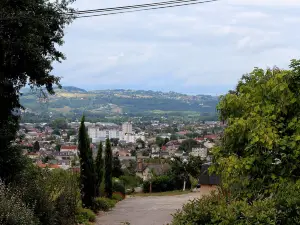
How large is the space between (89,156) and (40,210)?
345 inches

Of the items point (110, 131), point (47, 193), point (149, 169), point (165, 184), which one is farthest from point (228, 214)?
point (110, 131)

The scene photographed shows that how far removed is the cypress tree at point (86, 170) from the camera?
16.7 m

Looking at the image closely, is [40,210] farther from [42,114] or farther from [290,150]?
[42,114]

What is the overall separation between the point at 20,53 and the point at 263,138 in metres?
6.20

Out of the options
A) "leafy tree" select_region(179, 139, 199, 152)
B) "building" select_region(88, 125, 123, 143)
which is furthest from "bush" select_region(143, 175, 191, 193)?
"building" select_region(88, 125, 123, 143)

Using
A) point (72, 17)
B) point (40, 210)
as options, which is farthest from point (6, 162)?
point (72, 17)

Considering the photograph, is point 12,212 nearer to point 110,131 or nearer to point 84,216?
point 84,216

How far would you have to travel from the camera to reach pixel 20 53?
376 inches

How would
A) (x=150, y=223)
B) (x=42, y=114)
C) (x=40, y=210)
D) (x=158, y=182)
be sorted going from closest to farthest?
(x=40, y=210)
(x=150, y=223)
(x=158, y=182)
(x=42, y=114)

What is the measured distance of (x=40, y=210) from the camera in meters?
8.70

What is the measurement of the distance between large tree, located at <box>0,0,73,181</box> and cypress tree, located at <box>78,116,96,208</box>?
5.62 m

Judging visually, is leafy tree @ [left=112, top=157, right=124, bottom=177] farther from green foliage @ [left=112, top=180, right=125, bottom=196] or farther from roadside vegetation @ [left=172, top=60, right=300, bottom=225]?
roadside vegetation @ [left=172, top=60, right=300, bottom=225]

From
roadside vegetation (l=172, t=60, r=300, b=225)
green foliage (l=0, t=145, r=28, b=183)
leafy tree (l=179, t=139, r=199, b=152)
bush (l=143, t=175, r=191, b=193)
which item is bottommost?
leafy tree (l=179, t=139, r=199, b=152)

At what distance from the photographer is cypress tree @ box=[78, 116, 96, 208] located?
1673 centimetres
